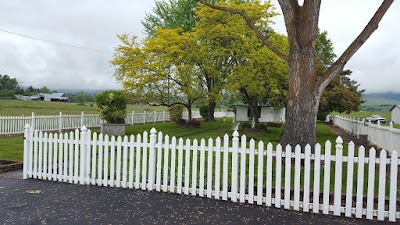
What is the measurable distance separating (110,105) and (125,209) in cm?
1318

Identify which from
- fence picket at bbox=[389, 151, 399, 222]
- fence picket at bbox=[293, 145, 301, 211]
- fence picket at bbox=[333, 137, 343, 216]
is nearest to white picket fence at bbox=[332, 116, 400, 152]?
fence picket at bbox=[389, 151, 399, 222]

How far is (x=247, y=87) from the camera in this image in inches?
757

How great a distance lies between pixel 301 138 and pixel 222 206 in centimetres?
304

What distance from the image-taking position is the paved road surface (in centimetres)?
464

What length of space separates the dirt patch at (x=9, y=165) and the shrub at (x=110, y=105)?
29.9ft

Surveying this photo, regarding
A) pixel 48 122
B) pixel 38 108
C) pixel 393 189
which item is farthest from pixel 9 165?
pixel 38 108

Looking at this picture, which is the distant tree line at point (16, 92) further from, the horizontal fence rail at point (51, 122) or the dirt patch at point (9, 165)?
the dirt patch at point (9, 165)

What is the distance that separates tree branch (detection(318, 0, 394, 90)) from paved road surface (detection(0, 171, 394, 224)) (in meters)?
3.21

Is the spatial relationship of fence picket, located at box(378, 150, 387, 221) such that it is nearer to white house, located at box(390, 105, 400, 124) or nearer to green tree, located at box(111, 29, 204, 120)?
green tree, located at box(111, 29, 204, 120)

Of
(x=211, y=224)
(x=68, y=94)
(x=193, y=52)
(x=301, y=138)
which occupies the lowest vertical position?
(x=211, y=224)

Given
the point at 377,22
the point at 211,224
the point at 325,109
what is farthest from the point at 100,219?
the point at 325,109

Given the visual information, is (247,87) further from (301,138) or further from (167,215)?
(167,215)

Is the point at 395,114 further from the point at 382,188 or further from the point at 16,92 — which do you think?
the point at 382,188

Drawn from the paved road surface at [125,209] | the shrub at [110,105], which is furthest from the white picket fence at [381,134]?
the shrub at [110,105]
